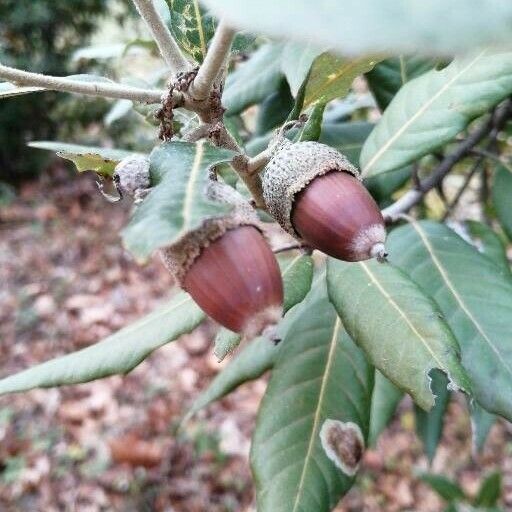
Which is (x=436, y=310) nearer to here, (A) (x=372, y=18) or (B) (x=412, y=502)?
(A) (x=372, y=18)

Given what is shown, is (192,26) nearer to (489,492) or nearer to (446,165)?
(446,165)

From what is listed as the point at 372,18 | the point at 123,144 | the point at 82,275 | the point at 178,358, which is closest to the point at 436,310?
the point at 372,18

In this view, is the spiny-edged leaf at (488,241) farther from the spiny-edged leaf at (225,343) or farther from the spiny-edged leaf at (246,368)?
the spiny-edged leaf at (225,343)

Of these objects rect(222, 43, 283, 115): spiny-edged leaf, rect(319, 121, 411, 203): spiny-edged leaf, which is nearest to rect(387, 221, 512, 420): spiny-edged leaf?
rect(319, 121, 411, 203): spiny-edged leaf

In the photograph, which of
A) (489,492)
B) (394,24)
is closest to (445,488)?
(489,492)

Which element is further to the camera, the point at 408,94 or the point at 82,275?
the point at 82,275

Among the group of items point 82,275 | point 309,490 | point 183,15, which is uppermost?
point 183,15

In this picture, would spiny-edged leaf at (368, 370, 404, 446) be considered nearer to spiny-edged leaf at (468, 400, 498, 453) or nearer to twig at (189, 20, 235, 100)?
spiny-edged leaf at (468, 400, 498, 453)
